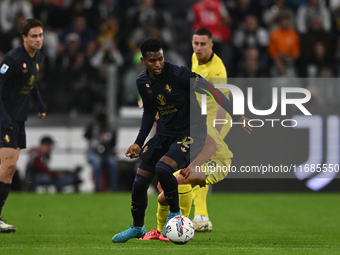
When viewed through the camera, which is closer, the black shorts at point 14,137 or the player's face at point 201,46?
the black shorts at point 14,137

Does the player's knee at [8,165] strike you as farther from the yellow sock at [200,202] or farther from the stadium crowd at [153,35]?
the stadium crowd at [153,35]

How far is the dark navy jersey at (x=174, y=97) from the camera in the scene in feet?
18.7

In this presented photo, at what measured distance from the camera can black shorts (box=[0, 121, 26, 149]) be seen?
6949 mm

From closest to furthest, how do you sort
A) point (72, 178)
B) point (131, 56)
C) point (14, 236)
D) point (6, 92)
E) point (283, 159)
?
point (14, 236) → point (6, 92) → point (283, 159) → point (72, 178) → point (131, 56)

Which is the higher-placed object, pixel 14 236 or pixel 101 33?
pixel 101 33

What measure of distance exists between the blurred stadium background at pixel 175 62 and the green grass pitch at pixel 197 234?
3.07 ft

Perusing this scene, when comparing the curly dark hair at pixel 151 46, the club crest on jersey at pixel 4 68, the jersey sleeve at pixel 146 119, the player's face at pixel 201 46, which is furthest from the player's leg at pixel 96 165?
the curly dark hair at pixel 151 46

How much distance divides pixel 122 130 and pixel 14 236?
677 centimetres

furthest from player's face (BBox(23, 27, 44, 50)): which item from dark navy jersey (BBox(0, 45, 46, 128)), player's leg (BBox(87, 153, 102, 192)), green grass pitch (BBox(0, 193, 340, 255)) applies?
player's leg (BBox(87, 153, 102, 192))

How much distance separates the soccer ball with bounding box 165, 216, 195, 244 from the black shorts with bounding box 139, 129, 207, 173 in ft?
1.90

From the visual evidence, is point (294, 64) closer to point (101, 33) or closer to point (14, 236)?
point (101, 33)

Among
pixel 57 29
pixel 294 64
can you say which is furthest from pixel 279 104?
pixel 57 29

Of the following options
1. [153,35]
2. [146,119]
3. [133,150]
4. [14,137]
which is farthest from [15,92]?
[153,35]

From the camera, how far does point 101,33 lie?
14.8 meters
